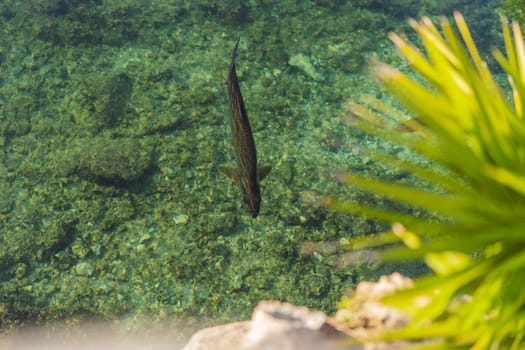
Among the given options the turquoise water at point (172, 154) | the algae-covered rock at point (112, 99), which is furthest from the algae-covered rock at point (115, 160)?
the algae-covered rock at point (112, 99)

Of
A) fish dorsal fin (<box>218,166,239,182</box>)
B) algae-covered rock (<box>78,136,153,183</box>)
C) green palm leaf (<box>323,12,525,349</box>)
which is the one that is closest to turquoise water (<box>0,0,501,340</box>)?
algae-covered rock (<box>78,136,153,183</box>)

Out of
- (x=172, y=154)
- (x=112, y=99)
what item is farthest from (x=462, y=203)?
(x=112, y=99)

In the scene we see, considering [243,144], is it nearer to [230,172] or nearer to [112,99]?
[230,172]

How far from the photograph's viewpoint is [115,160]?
536 cm

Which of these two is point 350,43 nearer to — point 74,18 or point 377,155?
point 74,18

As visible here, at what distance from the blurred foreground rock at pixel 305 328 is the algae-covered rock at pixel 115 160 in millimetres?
3250

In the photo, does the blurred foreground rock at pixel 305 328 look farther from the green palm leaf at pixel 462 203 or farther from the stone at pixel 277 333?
the green palm leaf at pixel 462 203

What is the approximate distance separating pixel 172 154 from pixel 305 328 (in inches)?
149

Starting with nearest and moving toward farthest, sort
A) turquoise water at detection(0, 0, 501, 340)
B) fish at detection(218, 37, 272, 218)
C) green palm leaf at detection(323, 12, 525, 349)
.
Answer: green palm leaf at detection(323, 12, 525, 349)
fish at detection(218, 37, 272, 218)
turquoise water at detection(0, 0, 501, 340)

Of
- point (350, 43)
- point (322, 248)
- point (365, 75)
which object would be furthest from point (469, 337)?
point (350, 43)

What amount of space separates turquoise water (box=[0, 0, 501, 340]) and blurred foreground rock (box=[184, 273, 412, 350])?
2.03 meters

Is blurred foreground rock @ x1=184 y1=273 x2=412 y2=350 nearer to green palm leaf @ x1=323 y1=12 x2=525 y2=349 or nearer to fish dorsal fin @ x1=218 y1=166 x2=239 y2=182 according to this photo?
green palm leaf @ x1=323 y1=12 x2=525 y2=349

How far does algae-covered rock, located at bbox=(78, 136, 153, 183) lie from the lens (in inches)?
209

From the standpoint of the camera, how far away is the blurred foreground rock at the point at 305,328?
2.12 meters
